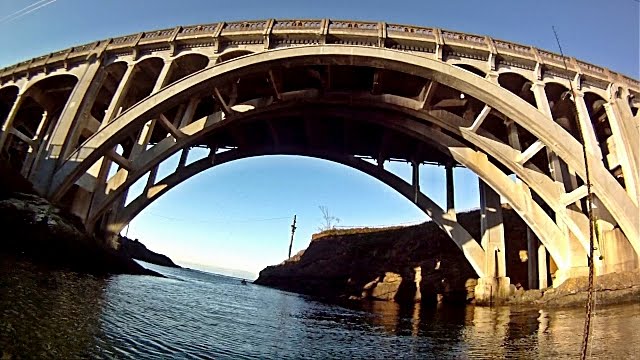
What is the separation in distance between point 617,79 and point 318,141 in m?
15.8

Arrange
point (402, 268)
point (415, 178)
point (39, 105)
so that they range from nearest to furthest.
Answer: point (39, 105), point (415, 178), point (402, 268)

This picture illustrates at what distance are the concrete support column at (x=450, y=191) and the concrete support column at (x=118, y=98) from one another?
1855cm

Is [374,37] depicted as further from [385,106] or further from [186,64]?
[186,64]

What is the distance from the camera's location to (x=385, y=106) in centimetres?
1727

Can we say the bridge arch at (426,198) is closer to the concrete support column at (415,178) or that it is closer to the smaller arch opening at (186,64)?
the concrete support column at (415,178)

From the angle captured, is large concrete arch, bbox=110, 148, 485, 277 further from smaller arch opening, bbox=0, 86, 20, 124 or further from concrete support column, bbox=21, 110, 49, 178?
smaller arch opening, bbox=0, 86, 20, 124

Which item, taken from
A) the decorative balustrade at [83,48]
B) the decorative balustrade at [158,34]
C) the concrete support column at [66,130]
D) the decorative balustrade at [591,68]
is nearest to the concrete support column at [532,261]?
the decorative balustrade at [591,68]

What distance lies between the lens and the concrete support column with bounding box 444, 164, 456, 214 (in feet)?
69.4

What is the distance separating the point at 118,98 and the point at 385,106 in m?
12.5

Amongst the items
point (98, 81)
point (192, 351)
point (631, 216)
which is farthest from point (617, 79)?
point (98, 81)

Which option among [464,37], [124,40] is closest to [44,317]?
[464,37]

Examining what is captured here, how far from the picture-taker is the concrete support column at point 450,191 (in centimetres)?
2114

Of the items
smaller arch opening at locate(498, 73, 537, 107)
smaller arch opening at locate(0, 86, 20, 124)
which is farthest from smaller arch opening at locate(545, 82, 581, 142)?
smaller arch opening at locate(0, 86, 20, 124)

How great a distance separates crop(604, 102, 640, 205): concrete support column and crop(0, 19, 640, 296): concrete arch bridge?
0.06m
